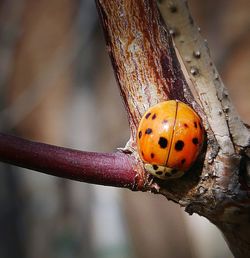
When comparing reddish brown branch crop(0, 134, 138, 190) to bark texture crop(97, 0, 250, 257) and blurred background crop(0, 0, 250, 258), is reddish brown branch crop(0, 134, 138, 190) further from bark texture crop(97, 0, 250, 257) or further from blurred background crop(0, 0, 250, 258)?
blurred background crop(0, 0, 250, 258)

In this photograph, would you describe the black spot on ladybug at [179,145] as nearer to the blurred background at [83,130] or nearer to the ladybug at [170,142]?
the ladybug at [170,142]

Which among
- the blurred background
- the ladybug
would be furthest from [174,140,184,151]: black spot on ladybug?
the blurred background

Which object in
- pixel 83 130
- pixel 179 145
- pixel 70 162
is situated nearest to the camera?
pixel 70 162

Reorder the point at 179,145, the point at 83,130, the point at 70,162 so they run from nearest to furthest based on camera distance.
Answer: the point at 70,162, the point at 179,145, the point at 83,130

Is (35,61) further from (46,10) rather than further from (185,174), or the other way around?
(185,174)

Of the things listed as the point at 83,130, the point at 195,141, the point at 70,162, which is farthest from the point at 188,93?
the point at 83,130

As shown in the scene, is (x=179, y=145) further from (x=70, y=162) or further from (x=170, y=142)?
(x=70, y=162)
